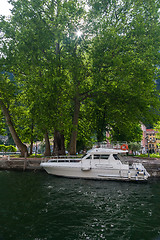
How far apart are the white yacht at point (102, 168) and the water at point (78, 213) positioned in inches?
118

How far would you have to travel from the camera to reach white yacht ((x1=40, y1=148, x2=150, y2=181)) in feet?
52.3

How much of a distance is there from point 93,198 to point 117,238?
4.75 meters

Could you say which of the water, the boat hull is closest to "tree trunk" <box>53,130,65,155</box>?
the boat hull

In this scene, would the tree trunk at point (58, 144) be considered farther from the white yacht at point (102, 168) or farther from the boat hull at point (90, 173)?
the white yacht at point (102, 168)

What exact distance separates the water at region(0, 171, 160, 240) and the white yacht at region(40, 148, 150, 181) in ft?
9.82

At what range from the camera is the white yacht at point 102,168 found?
15.9 meters

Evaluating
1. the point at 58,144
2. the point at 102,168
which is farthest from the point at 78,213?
the point at 58,144

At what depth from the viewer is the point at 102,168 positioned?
54.0ft

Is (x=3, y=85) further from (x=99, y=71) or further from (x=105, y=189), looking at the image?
(x=105, y=189)

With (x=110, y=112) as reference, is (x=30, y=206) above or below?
below

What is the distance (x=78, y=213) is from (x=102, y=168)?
27.9 feet

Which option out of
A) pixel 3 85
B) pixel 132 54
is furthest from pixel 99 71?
pixel 3 85

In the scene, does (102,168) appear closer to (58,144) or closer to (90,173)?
(90,173)

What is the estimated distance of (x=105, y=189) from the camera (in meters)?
13.2
